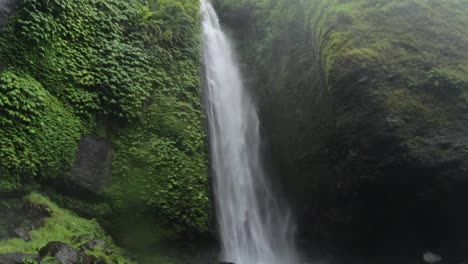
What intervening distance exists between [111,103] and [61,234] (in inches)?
118

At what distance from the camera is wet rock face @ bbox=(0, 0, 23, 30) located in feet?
22.3

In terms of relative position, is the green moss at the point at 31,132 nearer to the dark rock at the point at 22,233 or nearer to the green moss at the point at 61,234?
the green moss at the point at 61,234

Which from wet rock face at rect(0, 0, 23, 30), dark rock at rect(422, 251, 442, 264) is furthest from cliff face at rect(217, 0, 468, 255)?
wet rock face at rect(0, 0, 23, 30)

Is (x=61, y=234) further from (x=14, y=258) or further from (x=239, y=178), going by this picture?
(x=239, y=178)

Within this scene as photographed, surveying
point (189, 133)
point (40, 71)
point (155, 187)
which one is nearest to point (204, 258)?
point (155, 187)

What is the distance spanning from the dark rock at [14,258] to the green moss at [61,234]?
161mm

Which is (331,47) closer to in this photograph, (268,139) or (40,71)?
(268,139)

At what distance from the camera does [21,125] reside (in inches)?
253

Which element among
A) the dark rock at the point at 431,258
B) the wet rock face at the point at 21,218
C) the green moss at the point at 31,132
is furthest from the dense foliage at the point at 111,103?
the dark rock at the point at 431,258

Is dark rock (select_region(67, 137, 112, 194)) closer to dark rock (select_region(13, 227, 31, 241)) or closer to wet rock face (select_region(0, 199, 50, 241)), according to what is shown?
wet rock face (select_region(0, 199, 50, 241))

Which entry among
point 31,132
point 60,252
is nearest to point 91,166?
point 31,132

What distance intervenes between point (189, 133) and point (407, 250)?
530 cm

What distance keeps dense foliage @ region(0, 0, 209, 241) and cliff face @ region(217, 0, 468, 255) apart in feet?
8.98

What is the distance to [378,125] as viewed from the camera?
7188 mm
